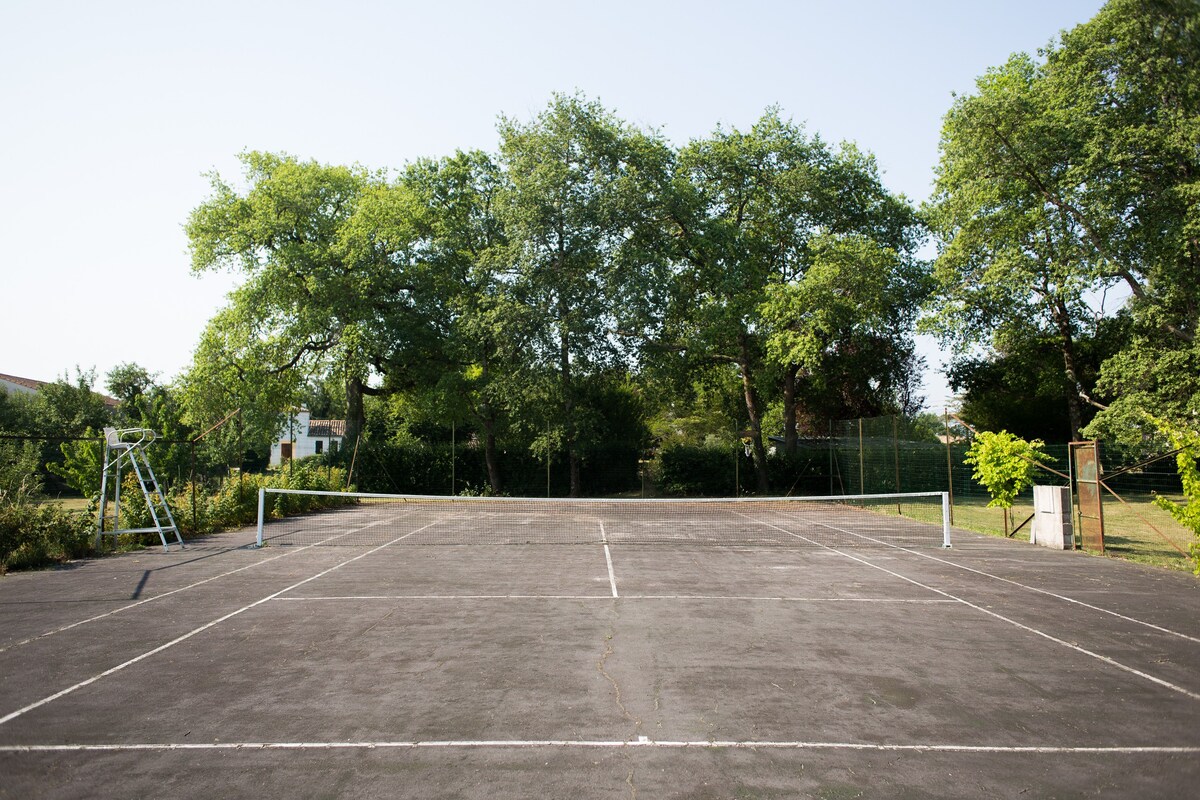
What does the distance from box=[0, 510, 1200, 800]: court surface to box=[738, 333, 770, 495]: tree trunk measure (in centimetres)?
2404

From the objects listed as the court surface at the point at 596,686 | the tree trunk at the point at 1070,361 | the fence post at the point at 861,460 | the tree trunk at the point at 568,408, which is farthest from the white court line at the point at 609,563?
the tree trunk at the point at 1070,361

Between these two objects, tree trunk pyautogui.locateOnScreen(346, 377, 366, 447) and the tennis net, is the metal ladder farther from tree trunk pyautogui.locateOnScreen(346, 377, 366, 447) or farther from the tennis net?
tree trunk pyautogui.locateOnScreen(346, 377, 366, 447)

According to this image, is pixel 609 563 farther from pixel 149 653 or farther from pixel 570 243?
pixel 570 243

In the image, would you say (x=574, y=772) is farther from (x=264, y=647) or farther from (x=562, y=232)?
(x=562, y=232)

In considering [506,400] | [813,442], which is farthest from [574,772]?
[813,442]

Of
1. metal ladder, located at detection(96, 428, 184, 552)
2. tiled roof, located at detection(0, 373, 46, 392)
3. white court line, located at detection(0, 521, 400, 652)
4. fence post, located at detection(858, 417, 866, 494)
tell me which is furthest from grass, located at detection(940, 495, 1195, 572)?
tiled roof, located at detection(0, 373, 46, 392)

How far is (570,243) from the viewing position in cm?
3616

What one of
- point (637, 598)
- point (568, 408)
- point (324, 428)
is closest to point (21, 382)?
point (324, 428)

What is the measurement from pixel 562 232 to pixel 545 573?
25384 mm

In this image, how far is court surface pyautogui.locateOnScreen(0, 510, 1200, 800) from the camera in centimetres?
493

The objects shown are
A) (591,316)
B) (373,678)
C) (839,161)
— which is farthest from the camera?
(839,161)

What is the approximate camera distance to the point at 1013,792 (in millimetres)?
4707

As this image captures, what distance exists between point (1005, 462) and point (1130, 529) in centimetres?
647

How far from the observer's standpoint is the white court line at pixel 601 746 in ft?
17.5
